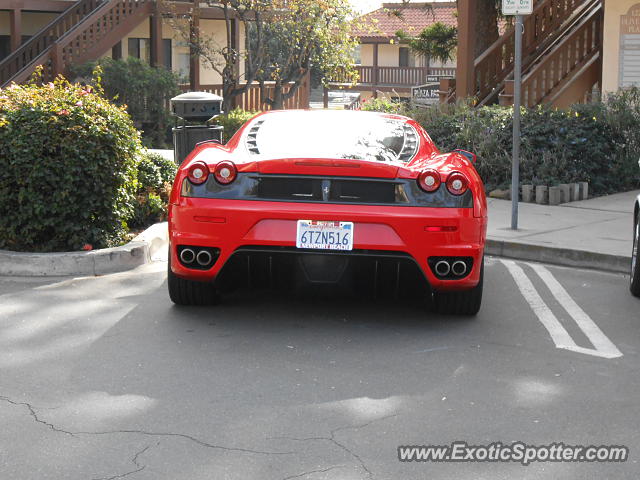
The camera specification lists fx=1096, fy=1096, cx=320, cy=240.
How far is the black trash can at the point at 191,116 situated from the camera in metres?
13.7

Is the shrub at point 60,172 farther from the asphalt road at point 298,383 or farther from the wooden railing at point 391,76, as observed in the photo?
the wooden railing at point 391,76

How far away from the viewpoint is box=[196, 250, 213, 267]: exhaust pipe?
22.8ft

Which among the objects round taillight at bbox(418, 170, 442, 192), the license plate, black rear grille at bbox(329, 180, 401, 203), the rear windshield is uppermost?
the rear windshield

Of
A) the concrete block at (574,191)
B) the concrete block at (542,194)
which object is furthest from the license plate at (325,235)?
the concrete block at (574,191)

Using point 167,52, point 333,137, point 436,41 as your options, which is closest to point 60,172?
point 333,137

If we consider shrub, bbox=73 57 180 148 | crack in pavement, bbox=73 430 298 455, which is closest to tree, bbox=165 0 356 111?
shrub, bbox=73 57 180 148

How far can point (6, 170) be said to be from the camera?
8.84 meters

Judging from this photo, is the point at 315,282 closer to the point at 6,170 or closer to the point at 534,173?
the point at 6,170

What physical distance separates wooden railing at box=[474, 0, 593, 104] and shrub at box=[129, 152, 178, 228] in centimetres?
1007

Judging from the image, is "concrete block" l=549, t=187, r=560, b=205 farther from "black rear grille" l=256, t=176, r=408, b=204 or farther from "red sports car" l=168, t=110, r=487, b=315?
"black rear grille" l=256, t=176, r=408, b=204

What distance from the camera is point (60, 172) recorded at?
8859 millimetres

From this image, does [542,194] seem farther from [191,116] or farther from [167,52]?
[167,52]

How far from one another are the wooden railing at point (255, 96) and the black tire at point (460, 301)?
21.1 metres

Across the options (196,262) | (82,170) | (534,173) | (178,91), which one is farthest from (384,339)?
(178,91)
